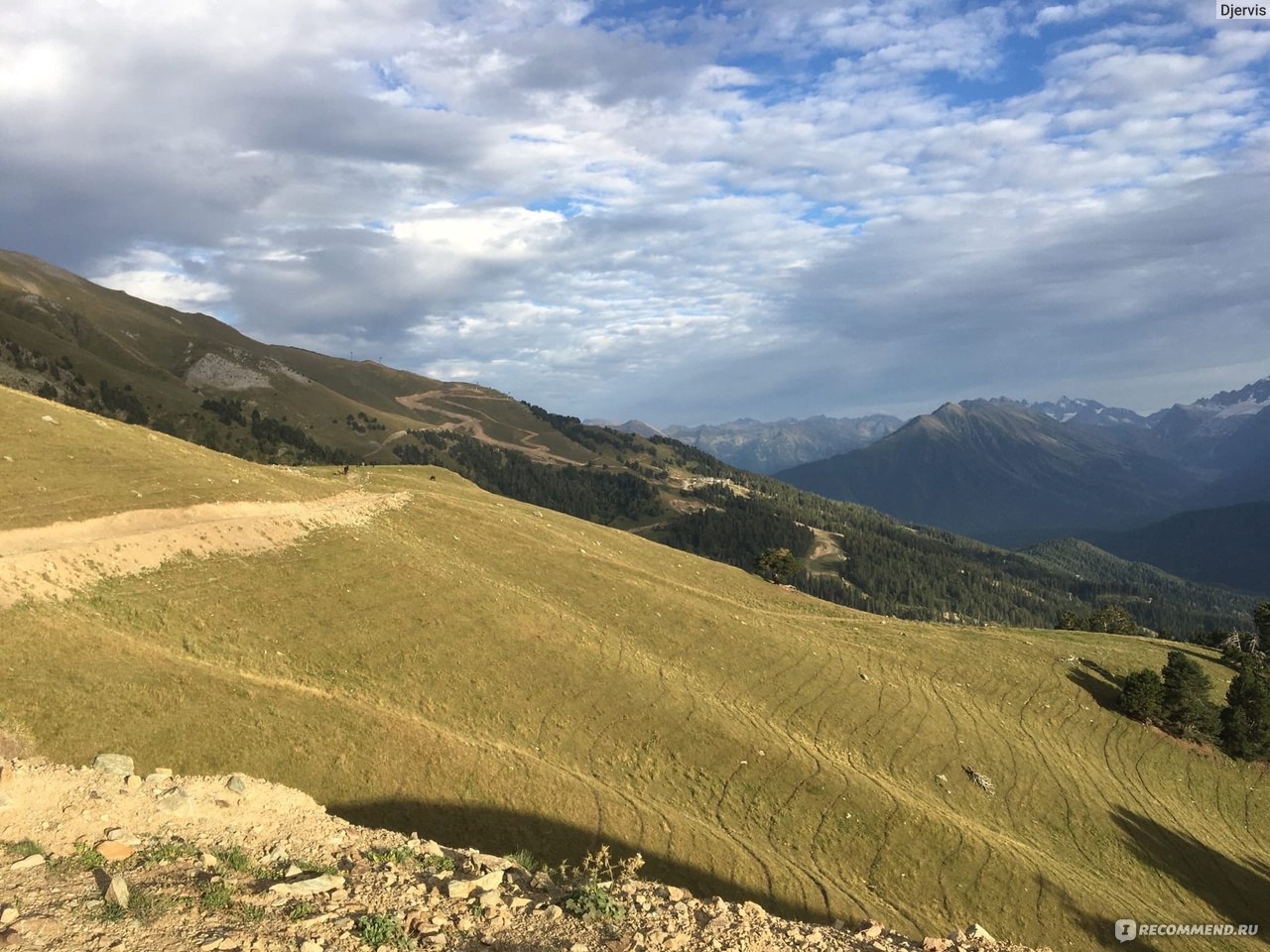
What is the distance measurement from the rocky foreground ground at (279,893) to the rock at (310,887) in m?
0.03

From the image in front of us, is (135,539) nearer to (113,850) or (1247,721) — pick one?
(113,850)

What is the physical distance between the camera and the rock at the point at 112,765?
1959 centimetres

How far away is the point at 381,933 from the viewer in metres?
12.4

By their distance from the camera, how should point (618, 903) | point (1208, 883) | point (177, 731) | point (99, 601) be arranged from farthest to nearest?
point (1208, 883) < point (99, 601) < point (177, 731) < point (618, 903)

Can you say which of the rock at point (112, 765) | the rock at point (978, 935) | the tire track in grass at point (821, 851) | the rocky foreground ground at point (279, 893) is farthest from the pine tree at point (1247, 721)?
the rock at point (112, 765)

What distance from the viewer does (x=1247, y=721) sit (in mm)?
64688

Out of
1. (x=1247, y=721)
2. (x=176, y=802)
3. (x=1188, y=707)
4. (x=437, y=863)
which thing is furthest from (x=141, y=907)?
(x=1247, y=721)

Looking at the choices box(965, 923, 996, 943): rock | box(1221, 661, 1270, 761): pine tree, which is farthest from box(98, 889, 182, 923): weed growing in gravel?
box(1221, 661, 1270, 761): pine tree

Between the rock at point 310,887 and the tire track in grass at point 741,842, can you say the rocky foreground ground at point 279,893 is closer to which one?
the rock at point 310,887

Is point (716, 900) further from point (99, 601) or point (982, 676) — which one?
point (982, 676)

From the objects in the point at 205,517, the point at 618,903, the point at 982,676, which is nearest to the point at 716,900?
the point at 618,903

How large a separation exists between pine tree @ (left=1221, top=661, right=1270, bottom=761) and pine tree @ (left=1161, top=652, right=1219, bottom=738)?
1410 millimetres

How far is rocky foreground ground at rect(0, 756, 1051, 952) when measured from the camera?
38.8 feet

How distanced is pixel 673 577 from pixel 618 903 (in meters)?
64.7
